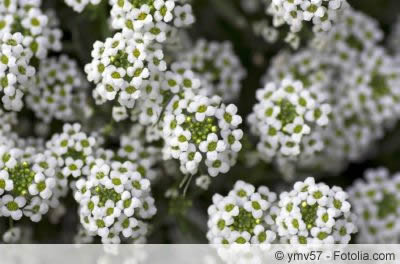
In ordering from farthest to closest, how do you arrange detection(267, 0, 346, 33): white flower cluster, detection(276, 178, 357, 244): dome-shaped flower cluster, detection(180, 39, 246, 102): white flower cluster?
detection(180, 39, 246, 102): white flower cluster, detection(267, 0, 346, 33): white flower cluster, detection(276, 178, 357, 244): dome-shaped flower cluster

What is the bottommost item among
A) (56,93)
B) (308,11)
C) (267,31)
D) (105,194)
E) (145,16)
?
(105,194)

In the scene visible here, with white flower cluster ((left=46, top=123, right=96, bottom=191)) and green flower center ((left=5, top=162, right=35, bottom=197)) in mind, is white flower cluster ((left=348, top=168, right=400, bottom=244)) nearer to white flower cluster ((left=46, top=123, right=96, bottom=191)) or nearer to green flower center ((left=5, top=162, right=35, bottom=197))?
white flower cluster ((left=46, top=123, right=96, bottom=191))

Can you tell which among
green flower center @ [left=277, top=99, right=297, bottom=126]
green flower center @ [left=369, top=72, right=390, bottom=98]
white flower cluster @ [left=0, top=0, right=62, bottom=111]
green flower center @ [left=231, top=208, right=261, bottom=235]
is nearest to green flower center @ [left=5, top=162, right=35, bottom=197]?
white flower cluster @ [left=0, top=0, right=62, bottom=111]

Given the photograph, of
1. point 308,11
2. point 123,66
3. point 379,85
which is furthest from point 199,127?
point 379,85

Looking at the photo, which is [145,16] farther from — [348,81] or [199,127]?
[348,81]

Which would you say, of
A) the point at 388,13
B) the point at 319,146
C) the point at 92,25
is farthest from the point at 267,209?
the point at 388,13

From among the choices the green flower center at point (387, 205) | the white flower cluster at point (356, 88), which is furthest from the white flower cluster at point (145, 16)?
the green flower center at point (387, 205)
